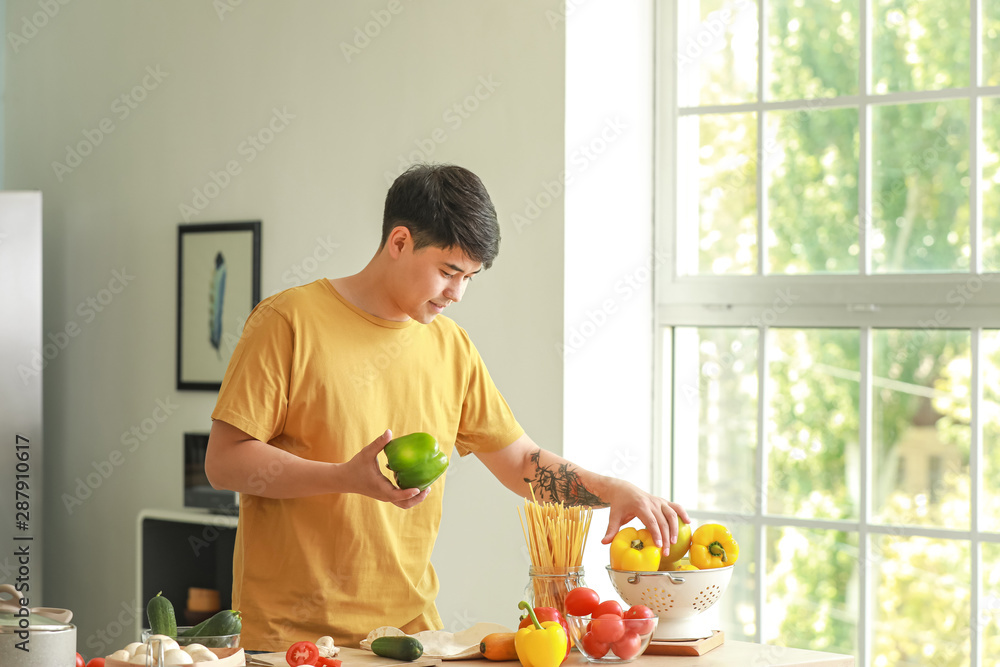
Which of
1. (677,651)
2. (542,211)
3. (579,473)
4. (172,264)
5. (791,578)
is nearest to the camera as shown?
(677,651)

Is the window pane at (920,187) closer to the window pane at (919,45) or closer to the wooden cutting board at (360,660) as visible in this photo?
the window pane at (919,45)

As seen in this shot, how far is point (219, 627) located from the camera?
4.58 ft

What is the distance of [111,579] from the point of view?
11.3 feet

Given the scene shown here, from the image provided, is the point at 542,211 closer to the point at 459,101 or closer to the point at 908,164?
the point at 459,101

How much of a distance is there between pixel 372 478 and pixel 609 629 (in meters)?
0.43

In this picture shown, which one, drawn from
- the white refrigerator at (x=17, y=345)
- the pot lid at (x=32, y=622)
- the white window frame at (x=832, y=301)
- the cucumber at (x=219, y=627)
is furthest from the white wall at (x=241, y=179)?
the pot lid at (x=32, y=622)

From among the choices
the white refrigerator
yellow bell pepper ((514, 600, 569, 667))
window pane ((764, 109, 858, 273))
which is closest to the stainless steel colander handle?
yellow bell pepper ((514, 600, 569, 667))

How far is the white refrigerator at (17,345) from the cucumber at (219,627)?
1961mm

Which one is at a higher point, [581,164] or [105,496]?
[581,164]

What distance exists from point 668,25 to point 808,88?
45cm

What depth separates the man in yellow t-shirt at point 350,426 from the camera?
1.78m

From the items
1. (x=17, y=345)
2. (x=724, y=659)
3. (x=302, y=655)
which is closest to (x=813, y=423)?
(x=724, y=659)

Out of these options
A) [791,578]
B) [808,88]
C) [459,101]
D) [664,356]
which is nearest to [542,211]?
[459,101]

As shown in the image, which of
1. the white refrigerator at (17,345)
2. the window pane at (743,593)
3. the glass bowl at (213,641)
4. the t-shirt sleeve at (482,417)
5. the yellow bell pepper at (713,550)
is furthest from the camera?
the white refrigerator at (17,345)
